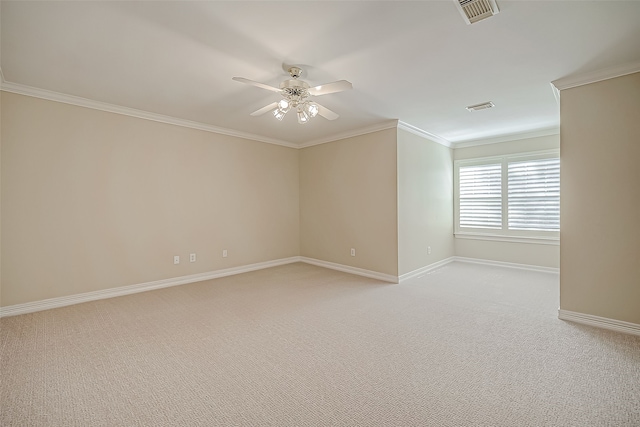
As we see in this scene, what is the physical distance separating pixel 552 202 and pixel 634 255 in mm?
2536

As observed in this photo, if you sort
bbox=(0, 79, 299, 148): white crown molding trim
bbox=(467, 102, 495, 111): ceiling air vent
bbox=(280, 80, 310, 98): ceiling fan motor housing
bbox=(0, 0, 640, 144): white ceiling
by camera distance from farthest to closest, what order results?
bbox=(467, 102, 495, 111): ceiling air vent → bbox=(0, 79, 299, 148): white crown molding trim → bbox=(280, 80, 310, 98): ceiling fan motor housing → bbox=(0, 0, 640, 144): white ceiling

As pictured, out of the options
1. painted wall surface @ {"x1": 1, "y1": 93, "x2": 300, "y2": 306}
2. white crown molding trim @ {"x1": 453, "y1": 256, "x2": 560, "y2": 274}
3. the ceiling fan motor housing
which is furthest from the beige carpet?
the ceiling fan motor housing

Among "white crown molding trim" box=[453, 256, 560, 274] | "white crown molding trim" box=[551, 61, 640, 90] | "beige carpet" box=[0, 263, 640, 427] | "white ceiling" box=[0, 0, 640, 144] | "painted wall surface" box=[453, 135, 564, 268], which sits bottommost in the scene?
"beige carpet" box=[0, 263, 640, 427]

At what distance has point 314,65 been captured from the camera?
2.63m

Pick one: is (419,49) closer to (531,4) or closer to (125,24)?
(531,4)

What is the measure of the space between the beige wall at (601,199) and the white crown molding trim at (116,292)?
4647mm

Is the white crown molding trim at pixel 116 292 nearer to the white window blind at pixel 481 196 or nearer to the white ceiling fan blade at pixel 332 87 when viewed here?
the white ceiling fan blade at pixel 332 87

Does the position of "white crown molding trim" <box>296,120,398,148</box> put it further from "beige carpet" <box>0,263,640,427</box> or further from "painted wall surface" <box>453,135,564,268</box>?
"beige carpet" <box>0,263,640,427</box>

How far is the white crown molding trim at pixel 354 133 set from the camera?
453cm

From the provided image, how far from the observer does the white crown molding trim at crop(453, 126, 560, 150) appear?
4949 mm

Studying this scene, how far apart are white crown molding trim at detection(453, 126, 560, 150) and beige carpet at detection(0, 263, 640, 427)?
3004 millimetres

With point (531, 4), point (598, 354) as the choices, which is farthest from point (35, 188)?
point (598, 354)

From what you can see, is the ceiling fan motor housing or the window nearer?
the ceiling fan motor housing

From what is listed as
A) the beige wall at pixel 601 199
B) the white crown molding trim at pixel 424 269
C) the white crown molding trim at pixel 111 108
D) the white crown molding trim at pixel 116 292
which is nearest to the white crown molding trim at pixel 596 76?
the beige wall at pixel 601 199
